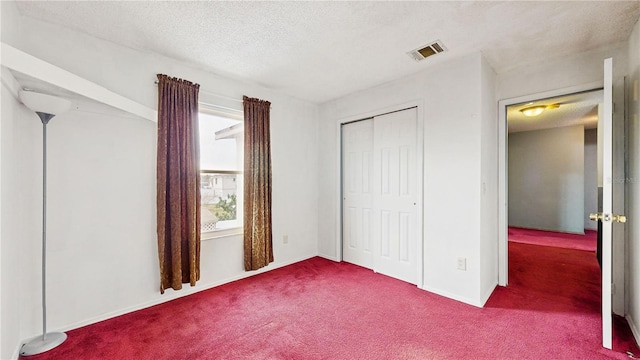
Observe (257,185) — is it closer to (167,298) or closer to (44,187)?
(167,298)

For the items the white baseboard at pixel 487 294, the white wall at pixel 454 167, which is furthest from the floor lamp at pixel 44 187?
the white baseboard at pixel 487 294

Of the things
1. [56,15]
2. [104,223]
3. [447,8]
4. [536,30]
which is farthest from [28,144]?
[536,30]

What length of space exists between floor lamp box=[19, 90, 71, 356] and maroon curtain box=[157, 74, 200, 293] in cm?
73

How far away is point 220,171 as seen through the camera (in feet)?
10.3

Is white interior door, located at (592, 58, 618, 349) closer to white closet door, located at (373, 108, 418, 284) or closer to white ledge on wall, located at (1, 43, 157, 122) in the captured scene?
white closet door, located at (373, 108, 418, 284)

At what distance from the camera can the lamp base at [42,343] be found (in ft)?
5.94

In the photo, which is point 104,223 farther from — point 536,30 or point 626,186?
point 626,186

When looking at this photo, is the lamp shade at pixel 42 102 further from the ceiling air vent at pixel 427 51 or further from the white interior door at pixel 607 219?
the white interior door at pixel 607 219

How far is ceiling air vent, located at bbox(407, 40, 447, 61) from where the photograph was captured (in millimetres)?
2373

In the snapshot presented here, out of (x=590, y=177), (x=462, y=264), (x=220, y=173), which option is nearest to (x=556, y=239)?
A: (x=590, y=177)

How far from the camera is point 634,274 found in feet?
6.76

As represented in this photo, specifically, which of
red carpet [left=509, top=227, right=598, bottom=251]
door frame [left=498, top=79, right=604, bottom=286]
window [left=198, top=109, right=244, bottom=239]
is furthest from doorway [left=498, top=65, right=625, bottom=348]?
window [left=198, top=109, right=244, bottom=239]

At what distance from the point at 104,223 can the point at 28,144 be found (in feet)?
2.62

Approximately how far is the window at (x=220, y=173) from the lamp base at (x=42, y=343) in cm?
131
